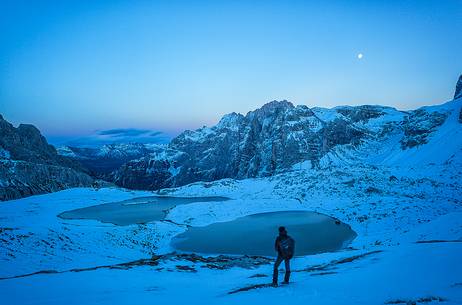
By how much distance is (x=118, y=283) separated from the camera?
575 inches

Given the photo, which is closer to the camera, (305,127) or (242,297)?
(242,297)

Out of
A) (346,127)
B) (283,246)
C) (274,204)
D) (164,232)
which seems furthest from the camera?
(346,127)

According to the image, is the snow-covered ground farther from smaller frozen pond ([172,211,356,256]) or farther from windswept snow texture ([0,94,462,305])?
smaller frozen pond ([172,211,356,256])

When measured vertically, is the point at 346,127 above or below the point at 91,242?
above

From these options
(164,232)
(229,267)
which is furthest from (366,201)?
(229,267)

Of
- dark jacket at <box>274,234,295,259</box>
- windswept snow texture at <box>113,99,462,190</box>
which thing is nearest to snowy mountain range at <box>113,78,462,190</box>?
windswept snow texture at <box>113,99,462,190</box>

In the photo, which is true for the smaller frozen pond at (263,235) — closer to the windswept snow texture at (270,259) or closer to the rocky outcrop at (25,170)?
the windswept snow texture at (270,259)

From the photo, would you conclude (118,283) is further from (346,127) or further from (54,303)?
(346,127)

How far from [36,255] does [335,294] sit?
2629 cm

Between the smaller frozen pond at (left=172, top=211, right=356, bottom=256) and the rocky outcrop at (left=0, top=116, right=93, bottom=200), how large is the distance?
94.4 metres

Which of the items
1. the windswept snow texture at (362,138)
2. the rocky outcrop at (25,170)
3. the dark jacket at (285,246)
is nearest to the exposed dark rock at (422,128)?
the windswept snow texture at (362,138)

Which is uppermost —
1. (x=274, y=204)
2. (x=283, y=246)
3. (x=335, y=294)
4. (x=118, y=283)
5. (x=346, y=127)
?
(x=346, y=127)

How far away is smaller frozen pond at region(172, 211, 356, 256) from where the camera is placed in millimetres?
36844

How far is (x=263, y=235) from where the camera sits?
4325 cm
